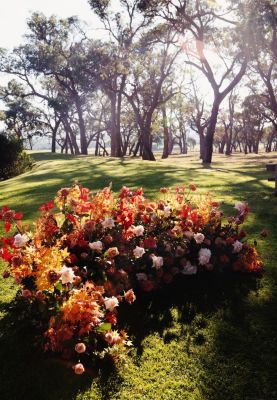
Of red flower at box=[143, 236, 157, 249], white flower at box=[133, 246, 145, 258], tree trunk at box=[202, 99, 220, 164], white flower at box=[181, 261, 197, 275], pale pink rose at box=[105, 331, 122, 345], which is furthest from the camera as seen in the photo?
tree trunk at box=[202, 99, 220, 164]

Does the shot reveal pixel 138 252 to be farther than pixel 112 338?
Yes

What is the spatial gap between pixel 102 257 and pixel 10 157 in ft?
69.1

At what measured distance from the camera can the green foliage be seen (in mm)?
23391

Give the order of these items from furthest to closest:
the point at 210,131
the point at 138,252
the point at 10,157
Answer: the point at 210,131 < the point at 10,157 < the point at 138,252

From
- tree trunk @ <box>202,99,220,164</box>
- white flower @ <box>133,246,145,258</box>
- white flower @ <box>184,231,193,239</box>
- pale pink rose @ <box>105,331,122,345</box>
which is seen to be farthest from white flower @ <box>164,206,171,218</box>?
tree trunk @ <box>202,99,220,164</box>

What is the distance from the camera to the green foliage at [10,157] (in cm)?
2339

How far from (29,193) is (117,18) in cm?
2779

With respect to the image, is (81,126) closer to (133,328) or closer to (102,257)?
(102,257)

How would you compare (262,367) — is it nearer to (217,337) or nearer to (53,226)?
(217,337)

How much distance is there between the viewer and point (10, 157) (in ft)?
79.0

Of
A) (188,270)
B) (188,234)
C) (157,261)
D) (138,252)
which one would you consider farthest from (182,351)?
(188,234)

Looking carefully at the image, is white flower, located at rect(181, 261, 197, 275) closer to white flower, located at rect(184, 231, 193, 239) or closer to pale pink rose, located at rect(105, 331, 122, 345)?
white flower, located at rect(184, 231, 193, 239)

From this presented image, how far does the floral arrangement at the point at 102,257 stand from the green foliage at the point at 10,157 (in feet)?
63.5

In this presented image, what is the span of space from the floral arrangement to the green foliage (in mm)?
19357
